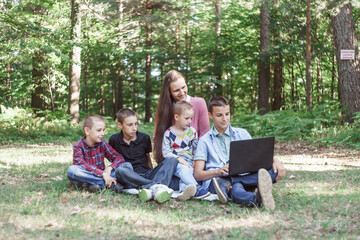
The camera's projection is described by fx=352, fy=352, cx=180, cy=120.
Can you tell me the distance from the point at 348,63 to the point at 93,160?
8372 mm

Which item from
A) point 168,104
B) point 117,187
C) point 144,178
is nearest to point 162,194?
point 144,178

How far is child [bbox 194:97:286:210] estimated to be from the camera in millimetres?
3773

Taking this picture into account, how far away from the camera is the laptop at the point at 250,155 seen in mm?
3730

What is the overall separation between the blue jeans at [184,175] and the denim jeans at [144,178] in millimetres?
72

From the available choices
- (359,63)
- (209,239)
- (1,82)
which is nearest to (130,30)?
(1,82)

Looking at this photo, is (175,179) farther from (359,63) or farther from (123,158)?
(359,63)

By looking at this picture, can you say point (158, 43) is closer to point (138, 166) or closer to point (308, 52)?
point (308, 52)

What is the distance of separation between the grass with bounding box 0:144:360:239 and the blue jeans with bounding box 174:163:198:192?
0.32 meters

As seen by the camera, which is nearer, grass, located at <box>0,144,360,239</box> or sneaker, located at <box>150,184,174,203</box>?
grass, located at <box>0,144,360,239</box>

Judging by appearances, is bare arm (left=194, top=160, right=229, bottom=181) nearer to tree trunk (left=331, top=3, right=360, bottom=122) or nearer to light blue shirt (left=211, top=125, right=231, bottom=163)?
light blue shirt (left=211, top=125, right=231, bottom=163)

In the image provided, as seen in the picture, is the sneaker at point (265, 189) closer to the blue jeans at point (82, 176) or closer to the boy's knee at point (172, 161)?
the boy's knee at point (172, 161)

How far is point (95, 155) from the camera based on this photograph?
4609 millimetres

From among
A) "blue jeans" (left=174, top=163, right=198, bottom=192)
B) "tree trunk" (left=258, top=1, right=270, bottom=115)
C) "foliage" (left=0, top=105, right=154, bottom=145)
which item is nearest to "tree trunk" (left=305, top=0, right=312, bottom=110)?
"tree trunk" (left=258, top=1, right=270, bottom=115)

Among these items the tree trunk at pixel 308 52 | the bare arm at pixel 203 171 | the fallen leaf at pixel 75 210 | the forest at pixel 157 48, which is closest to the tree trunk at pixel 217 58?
the forest at pixel 157 48
